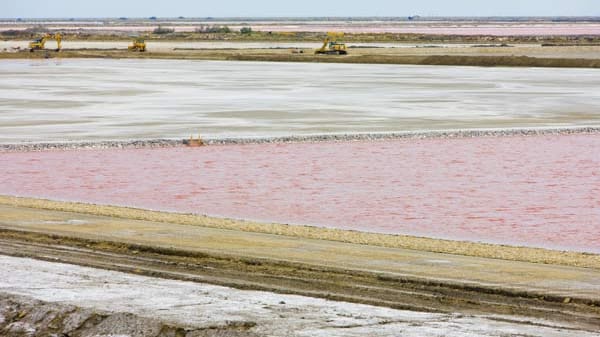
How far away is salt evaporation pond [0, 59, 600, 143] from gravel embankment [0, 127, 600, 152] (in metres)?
0.85

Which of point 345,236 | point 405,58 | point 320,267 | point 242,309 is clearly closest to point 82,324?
point 242,309

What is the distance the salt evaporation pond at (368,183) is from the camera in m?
16.4

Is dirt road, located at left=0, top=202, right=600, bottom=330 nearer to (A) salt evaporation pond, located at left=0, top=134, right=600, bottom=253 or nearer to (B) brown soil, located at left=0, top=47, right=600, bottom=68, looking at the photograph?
(A) salt evaporation pond, located at left=0, top=134, right=600, bottom=253

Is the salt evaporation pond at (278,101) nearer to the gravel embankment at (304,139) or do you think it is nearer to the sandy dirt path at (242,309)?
the gravel embankment at (304,139)

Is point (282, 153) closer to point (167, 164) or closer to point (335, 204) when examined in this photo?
point (167, 164)

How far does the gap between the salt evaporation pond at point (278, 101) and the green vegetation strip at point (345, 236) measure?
9.16 m

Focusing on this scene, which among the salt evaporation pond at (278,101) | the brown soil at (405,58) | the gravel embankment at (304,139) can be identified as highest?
the gravel embankment at (304,139)

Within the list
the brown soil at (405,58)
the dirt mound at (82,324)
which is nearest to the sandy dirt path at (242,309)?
the dirt mound at (82,324)

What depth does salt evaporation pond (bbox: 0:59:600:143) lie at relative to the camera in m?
29.2

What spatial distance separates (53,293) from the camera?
11086 millimetres

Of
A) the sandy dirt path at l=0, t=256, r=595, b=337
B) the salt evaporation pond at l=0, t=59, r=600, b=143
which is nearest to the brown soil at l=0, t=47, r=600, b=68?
the salt evaporation pond at l=0, t=59, r=600, b=143

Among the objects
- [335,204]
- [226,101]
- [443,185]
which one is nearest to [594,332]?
[335,204]

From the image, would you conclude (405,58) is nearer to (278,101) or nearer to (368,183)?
(278,101)

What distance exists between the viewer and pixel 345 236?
1484cm
